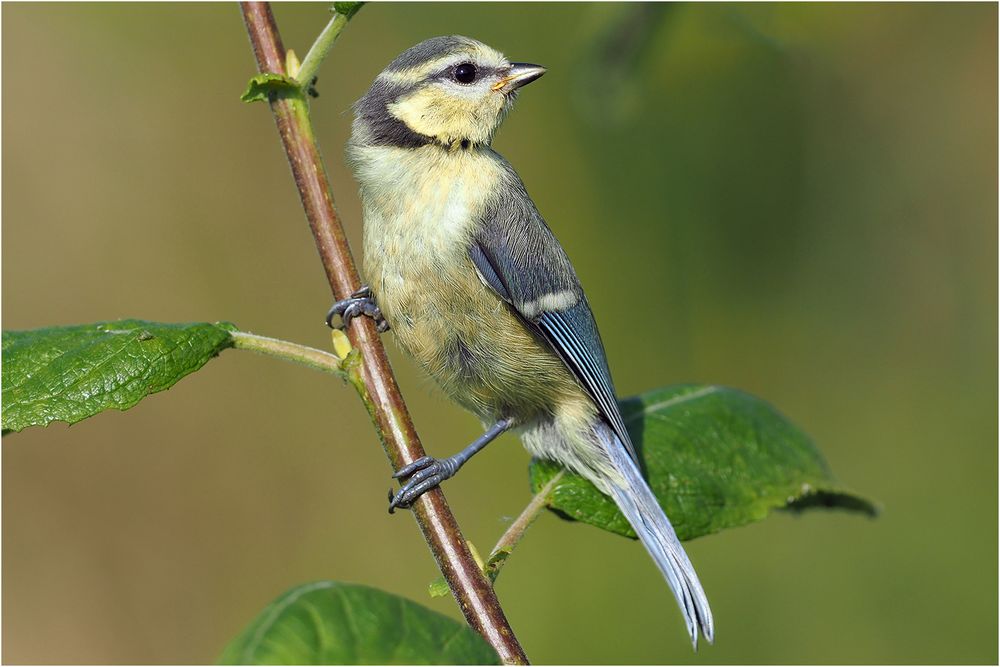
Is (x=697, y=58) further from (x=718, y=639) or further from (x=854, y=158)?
(x=718, y=639)

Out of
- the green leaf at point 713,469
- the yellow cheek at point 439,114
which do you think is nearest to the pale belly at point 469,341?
the green leaf at point 713,469

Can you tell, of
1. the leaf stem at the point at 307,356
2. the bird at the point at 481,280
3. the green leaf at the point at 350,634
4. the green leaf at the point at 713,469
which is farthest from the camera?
the bird at the point at 481,280

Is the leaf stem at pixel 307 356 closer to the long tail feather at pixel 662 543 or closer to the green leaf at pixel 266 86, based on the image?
the green leaf at pixel 266 86

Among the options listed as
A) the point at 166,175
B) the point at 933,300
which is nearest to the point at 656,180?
the point at 933,300

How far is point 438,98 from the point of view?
8.89 feet

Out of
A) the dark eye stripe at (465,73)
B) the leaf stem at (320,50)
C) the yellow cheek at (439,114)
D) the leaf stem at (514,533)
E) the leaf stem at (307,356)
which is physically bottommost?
the leaf stem at (514,533)

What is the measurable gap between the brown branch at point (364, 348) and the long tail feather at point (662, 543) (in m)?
0.88

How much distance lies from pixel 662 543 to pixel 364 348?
3.60 feet

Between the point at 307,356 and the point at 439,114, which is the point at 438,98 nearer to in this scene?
the point at 439,114

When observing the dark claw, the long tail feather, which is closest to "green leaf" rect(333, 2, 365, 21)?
the dark claw

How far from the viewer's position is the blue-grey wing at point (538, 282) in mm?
2596

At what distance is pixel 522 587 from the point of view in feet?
13.9

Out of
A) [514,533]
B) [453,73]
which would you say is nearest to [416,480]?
[514,533]

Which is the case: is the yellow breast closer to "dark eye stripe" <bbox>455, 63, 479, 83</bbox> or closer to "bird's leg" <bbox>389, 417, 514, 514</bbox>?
"dark eye stripe" <bbox>455, 63, 479, 83</bbox>
